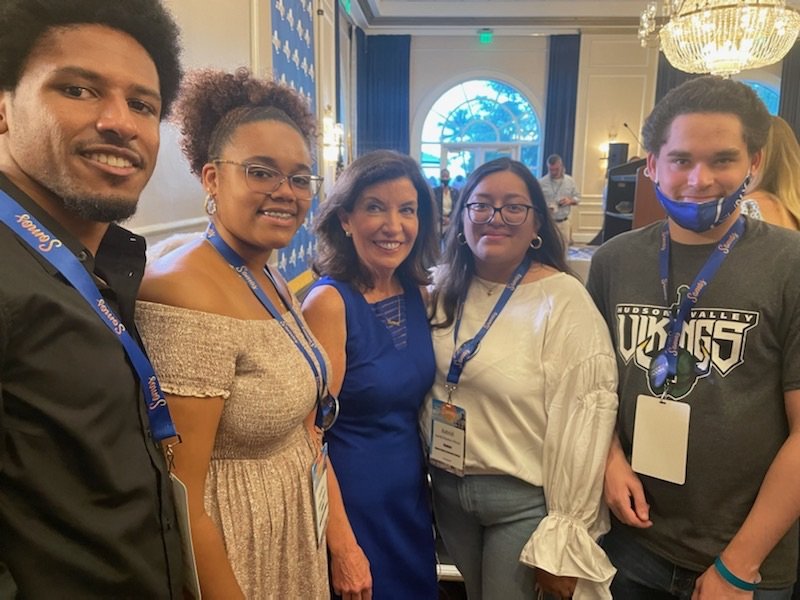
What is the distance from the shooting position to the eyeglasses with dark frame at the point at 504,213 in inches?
60.9

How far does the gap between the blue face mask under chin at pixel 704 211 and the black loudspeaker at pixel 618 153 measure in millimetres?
8863

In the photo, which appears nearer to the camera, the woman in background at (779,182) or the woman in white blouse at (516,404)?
the woman in white blouse at (516,404)

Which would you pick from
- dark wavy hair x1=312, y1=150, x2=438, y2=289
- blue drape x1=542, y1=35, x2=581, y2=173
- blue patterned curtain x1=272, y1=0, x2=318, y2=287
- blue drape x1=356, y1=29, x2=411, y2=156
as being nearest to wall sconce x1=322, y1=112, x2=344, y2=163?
blue patterned curtain x1=272, y1=0, x2=318, y2=287

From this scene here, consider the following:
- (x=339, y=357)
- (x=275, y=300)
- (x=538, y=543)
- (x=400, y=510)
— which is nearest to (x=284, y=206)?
(x=275, y=300)

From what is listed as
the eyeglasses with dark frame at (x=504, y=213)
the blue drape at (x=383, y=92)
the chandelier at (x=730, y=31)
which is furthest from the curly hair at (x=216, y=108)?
the blue drape at (x=383, y=92)

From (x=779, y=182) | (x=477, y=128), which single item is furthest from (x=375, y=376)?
(x=477, y=128)

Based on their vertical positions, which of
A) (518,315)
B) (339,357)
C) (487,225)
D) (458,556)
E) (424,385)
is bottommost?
(458,556)

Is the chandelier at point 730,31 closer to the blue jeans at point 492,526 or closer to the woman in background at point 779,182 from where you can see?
the woman in background at point 779,182

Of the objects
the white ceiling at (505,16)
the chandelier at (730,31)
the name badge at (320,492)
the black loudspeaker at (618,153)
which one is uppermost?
the white ceiling at (505,16)

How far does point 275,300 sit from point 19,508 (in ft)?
2.07

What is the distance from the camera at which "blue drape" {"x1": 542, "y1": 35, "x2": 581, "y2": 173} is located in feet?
32.6

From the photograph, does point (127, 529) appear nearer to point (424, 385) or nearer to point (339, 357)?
point (339, 357)

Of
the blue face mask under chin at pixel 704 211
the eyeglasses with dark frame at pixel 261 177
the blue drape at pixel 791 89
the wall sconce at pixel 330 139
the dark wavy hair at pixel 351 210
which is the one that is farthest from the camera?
the blue drape at pixel 791 89

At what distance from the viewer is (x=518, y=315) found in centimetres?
150
